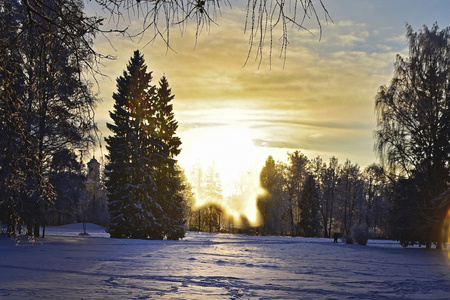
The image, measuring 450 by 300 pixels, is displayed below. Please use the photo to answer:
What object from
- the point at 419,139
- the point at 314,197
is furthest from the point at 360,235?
the point at 314,197

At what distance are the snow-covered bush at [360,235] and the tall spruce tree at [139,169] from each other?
14.0 meters

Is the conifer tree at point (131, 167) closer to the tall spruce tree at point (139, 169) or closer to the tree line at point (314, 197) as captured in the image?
the tall spruce tree at point (139, 169)

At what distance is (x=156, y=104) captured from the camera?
3316 centimetres

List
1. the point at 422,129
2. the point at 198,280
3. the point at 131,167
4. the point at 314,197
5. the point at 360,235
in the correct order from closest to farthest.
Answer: the point at 198,280, the point at 422,129, the point at 131,167, the point at 360,235, the point at 314,197

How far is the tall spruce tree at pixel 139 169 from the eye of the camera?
2888cm

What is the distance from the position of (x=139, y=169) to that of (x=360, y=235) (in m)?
18.1

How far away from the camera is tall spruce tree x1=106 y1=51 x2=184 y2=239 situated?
94.7ft

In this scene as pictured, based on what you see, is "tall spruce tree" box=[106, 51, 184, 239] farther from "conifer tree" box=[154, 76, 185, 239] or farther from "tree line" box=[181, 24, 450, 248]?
"tree line" box=[181, 24, 450, 248]

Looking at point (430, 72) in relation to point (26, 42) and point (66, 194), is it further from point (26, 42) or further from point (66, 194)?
point (26, 42)

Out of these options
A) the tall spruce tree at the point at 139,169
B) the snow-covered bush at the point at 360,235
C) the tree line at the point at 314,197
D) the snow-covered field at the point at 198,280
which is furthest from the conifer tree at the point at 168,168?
the tree line at the point at 314,197

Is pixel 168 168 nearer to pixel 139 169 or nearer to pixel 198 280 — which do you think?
pixel 139 169

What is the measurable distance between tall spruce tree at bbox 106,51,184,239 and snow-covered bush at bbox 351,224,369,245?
46.0ft

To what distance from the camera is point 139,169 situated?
29828 mm

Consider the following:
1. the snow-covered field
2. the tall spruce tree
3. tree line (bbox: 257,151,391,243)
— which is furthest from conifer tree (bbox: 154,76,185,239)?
tree line (bbox: 257,151,391,243)
